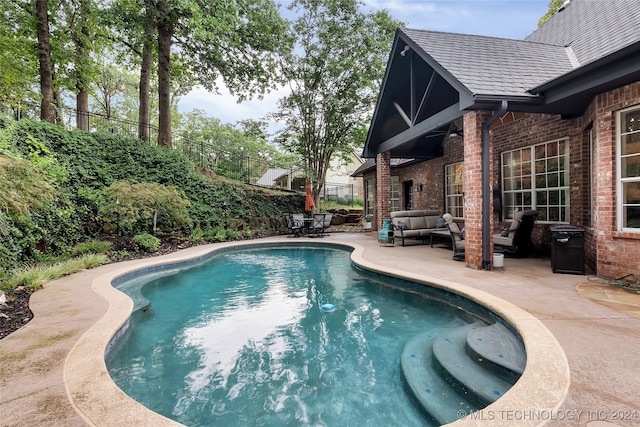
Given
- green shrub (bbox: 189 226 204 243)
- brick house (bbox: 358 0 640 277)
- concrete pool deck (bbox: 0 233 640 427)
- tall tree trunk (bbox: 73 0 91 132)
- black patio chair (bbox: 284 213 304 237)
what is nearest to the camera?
concrete pool deck (bbox: 0 233 640 427)

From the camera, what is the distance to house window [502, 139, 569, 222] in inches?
267

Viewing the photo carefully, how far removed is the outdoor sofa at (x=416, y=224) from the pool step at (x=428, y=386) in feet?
20.0

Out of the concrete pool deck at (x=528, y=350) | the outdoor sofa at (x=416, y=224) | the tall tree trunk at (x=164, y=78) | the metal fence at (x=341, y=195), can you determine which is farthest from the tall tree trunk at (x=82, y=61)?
the metal fence at (x=341, y=195)

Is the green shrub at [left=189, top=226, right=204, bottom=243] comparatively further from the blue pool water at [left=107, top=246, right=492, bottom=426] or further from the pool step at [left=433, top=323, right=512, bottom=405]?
the pool step at [left=433, top=323, right=512, bottom=405]

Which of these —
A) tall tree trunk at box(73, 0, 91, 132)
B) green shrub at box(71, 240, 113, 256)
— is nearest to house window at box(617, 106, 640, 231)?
green shrub at box(71, 240, 113, 256)

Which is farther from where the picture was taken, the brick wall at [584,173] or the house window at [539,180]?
the house window at [539,180]

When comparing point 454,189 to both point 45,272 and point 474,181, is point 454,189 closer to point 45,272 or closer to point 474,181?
point 474,181

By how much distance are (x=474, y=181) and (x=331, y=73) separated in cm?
993

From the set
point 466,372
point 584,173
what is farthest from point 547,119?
point 466,372

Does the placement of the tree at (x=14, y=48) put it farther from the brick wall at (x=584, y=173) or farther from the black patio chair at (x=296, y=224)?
the brick wall at (x=584, y=173)

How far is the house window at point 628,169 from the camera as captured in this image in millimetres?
4410

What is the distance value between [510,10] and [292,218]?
10.2m

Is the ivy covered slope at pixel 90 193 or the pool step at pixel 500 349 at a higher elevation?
the ivy covered slope at pixel 90 193

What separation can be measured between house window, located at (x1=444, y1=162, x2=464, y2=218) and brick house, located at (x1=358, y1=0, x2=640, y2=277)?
0.19m
